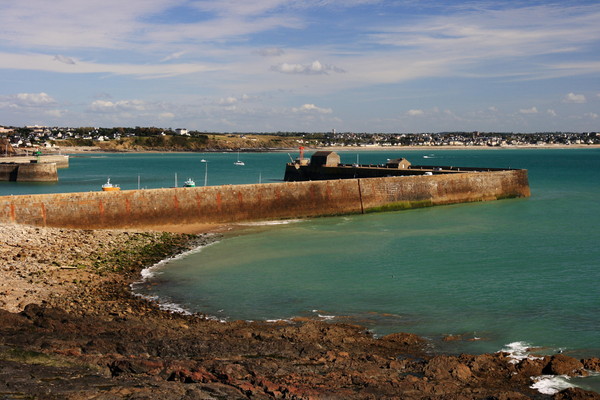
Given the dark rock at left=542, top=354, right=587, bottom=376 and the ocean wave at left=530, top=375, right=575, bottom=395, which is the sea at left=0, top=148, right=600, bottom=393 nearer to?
the ocean wave at left=530, top=375, right=575, bottom=395

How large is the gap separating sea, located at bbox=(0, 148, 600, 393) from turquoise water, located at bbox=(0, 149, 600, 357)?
0.06 metres

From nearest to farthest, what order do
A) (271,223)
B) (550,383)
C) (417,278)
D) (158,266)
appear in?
(550,383)
(417,278)
(158,266)
(271,223)

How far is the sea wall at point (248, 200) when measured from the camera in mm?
32156

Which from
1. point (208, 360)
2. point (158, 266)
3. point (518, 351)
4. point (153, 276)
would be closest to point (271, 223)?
point (158, 266)

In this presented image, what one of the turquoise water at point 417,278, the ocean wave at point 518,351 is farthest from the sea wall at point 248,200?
the ocean wave at point 518,351

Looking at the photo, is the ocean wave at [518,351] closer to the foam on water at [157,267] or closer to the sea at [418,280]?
the sea at [418,280]

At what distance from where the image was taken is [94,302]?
18.9 meters

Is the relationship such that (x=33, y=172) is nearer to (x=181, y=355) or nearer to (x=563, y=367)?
(x=181, y=355)

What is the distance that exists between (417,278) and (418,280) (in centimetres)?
39

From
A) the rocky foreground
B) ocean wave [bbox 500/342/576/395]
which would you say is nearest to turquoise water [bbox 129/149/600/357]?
ocean wave [bbox 500/342/576/395]

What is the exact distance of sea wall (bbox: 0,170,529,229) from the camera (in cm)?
3216

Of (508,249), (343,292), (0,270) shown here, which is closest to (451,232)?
(508,249)

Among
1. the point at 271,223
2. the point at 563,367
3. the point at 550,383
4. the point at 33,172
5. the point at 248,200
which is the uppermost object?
the point at 248,200

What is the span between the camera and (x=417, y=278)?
24625 millimetres
